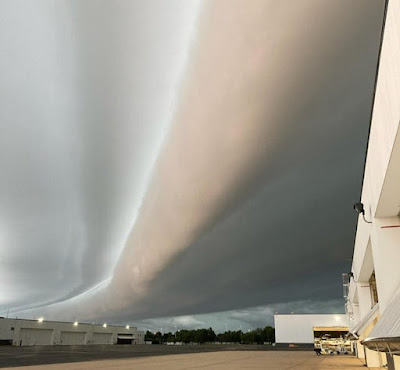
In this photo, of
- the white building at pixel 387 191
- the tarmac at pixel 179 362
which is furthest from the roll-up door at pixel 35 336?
the white building at pixel 387 191

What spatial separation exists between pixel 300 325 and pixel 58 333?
65.6m

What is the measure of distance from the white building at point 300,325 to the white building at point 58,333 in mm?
58839

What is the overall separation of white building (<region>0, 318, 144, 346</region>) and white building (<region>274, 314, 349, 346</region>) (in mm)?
58839

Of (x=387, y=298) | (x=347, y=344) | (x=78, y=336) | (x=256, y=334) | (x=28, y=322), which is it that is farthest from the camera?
(x=256, y=334)

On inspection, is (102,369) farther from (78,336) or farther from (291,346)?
(78,336)

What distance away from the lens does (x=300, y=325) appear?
66188 mm

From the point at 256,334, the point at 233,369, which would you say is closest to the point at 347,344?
the point at 233,369

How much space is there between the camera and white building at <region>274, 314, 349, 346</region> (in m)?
64.6

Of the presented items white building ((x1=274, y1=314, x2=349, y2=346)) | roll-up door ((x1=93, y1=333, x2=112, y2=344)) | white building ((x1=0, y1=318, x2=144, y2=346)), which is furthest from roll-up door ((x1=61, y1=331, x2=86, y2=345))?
white building ((x1=274, y1=314, x2=349, y2=346))

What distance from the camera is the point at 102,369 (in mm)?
20531

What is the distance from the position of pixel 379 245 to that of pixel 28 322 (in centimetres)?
9904

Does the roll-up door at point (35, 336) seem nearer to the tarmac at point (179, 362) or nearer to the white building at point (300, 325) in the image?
the white building at point (300, 325)

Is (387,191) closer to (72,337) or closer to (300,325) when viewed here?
(300,325)

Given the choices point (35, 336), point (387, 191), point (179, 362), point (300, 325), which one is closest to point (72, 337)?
point (35, 336)
